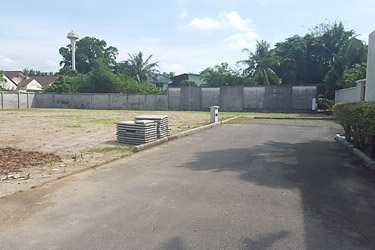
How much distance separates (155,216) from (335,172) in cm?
437

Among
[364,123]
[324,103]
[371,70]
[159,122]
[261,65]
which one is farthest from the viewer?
[261,65]

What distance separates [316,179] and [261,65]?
38.7 metres

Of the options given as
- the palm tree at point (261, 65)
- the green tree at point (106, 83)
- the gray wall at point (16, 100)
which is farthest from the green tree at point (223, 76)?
the gray wall at point (16, 100)

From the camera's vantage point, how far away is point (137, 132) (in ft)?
31.3

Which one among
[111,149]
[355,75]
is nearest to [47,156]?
[111,149]

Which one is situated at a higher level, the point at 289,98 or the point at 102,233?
the point at 289,98

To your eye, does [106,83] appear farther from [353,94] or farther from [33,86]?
[353,94]

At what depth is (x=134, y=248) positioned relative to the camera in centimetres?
304

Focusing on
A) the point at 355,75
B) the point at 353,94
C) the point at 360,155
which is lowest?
the point at 360,155

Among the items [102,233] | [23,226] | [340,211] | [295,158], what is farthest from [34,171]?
[295,158]

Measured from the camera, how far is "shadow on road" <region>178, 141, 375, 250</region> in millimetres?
3465

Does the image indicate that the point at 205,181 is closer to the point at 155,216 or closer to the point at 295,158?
the point at 155,216

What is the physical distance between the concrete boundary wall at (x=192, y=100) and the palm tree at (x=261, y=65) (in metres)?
8.31

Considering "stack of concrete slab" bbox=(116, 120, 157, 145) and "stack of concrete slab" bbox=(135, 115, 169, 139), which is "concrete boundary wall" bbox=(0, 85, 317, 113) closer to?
"stack of concrete slab" bbox=(135, 115, 169, 139)
